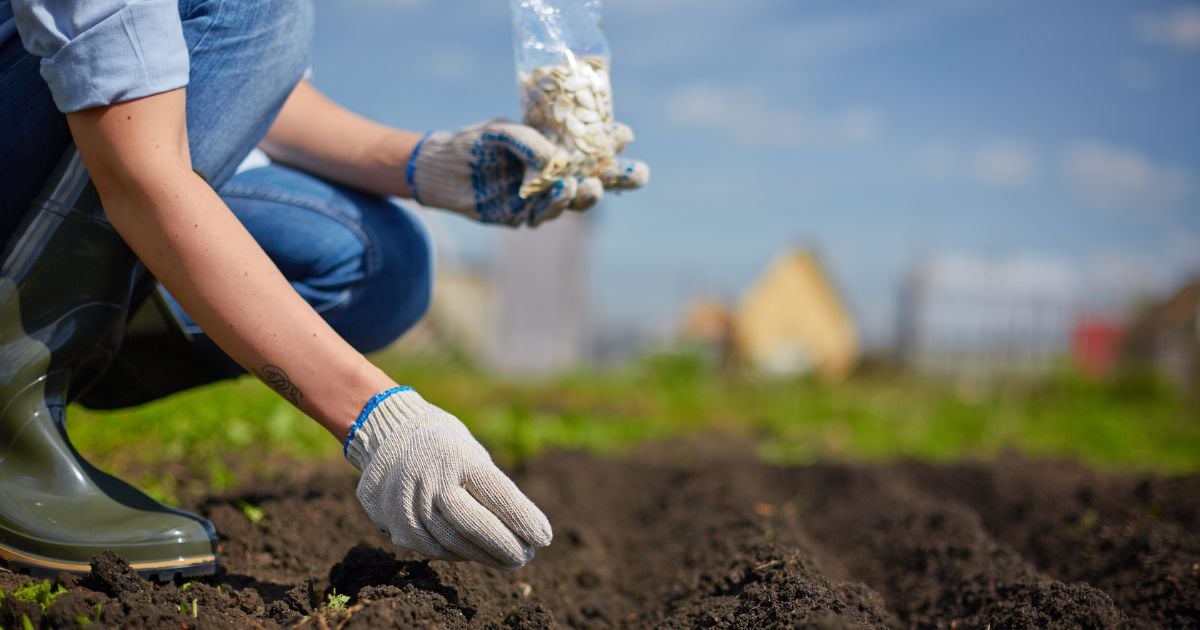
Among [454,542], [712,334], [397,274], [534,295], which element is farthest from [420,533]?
[712,334]

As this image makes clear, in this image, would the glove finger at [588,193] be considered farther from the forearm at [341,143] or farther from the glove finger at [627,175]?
the forearm at [341,143]

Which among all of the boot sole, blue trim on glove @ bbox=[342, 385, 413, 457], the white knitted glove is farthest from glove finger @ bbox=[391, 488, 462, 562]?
the boot sole

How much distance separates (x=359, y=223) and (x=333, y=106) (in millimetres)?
253

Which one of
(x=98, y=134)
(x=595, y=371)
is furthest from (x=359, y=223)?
(x=595, y=371)

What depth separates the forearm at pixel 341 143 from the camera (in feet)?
6.34

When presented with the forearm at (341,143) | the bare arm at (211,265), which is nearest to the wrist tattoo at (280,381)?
the bare arm at (211,265)

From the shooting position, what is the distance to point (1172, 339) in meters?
8.36

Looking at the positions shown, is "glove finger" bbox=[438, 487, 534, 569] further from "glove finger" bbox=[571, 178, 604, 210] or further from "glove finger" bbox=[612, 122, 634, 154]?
"glove finger" bbox=[612, 122, 634, 154]

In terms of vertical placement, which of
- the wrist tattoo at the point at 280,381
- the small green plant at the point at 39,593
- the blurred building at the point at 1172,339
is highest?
the wrist tattoo at the point at 280,381

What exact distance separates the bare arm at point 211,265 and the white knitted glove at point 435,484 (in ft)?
0.15

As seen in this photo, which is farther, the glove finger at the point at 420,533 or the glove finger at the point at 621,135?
the glove finger at the point at 621,135

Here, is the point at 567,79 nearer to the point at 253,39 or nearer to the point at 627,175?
the point at 627,175

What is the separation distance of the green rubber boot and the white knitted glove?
41cm

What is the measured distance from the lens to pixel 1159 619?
1.74 meters
